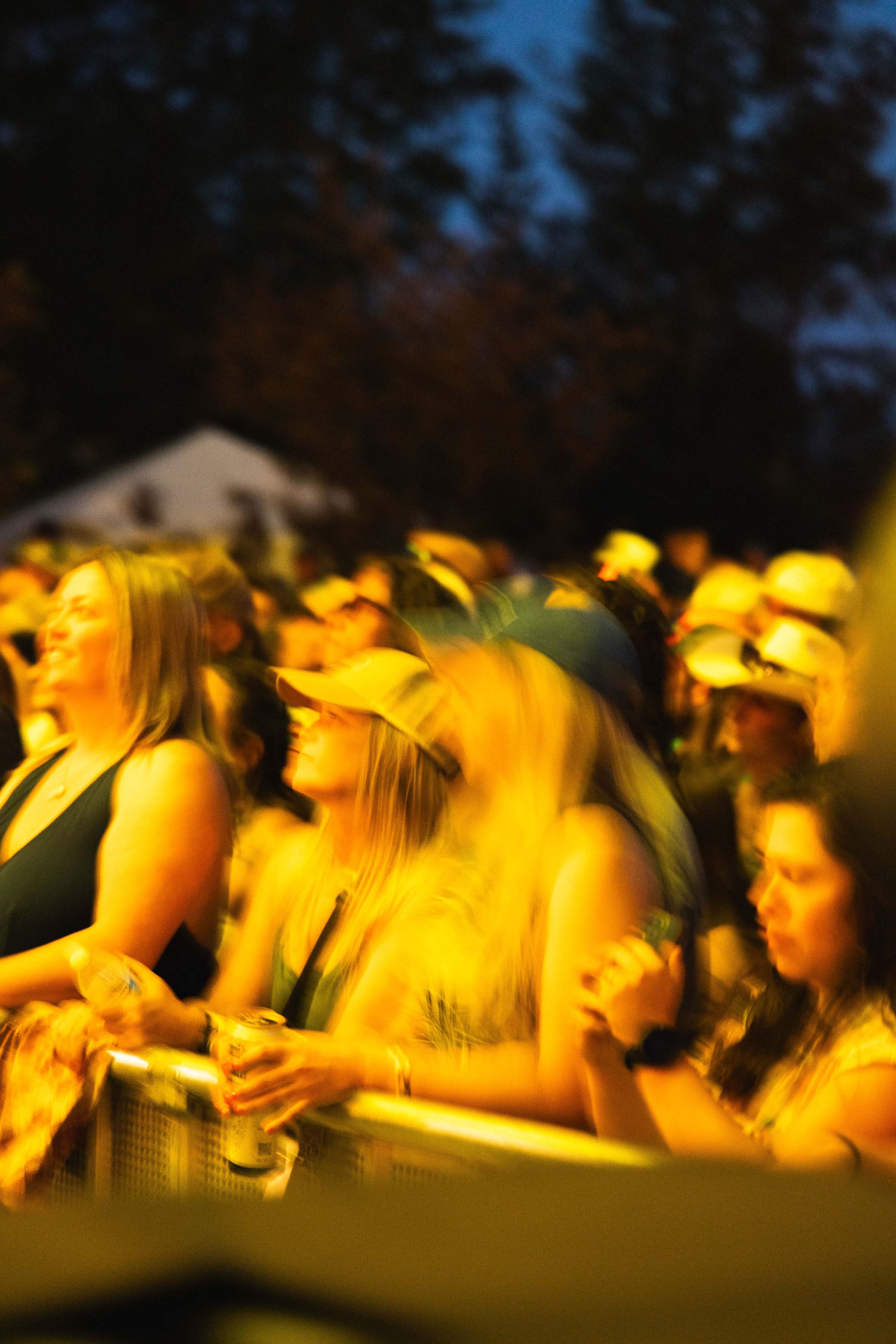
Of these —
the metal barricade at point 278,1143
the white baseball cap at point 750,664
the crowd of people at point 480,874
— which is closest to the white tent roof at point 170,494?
the white baseball cap at point 750,664

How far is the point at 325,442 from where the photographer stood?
104ft

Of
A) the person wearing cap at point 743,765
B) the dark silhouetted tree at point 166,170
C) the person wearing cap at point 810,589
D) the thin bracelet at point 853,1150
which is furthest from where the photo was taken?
the dark silhouetted tree at point 166,170

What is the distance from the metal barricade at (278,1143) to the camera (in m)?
2.27

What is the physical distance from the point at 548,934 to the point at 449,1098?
302mm

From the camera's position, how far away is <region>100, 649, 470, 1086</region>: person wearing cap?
2939 millimetres

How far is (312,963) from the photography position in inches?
128

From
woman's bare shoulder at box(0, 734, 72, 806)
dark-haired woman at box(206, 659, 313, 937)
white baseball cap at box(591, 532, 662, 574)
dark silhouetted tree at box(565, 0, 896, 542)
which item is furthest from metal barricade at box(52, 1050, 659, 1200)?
dark silhouetted tree at box(565, 0, 896, 542)

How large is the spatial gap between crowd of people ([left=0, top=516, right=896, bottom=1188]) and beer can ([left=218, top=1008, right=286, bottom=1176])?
1.2 inches

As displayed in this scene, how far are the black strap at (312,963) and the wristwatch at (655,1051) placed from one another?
3.17ft

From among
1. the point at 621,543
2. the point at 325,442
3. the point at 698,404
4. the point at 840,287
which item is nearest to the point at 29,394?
the point at 325,442

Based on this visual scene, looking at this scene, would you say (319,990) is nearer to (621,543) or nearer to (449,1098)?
(449,1098)

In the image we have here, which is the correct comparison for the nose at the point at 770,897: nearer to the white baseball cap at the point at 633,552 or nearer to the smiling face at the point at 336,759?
the smiling face at the point at 336,759

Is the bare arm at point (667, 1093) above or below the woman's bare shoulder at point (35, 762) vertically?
above

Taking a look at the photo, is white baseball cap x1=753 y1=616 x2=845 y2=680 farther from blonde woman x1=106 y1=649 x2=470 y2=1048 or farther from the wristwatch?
the wristwatch
